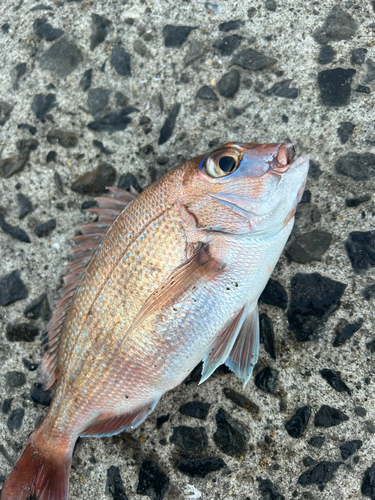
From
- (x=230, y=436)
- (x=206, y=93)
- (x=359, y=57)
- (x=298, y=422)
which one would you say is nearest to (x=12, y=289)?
(x=230, y=436)

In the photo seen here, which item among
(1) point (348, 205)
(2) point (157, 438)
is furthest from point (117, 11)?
(2) point (157, 438)

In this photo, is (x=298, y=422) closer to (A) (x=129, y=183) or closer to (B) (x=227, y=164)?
(B) (x=227, y=164)

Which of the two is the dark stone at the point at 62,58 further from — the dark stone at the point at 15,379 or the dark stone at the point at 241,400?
the dark stone at the point at 241,400

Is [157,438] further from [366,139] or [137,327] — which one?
[366,139]

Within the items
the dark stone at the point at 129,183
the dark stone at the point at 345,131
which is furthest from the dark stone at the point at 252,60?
the dark stone at the point at 129,183

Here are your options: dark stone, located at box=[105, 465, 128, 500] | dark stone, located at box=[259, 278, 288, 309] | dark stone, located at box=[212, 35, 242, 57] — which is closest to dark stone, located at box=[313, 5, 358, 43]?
dark stone, located at box=[212, 35, 242, 57]

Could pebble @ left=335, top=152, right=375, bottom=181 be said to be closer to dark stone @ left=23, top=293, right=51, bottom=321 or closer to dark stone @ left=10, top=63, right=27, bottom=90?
dark stone @ left=23, top=293, right=51, bottom=321
